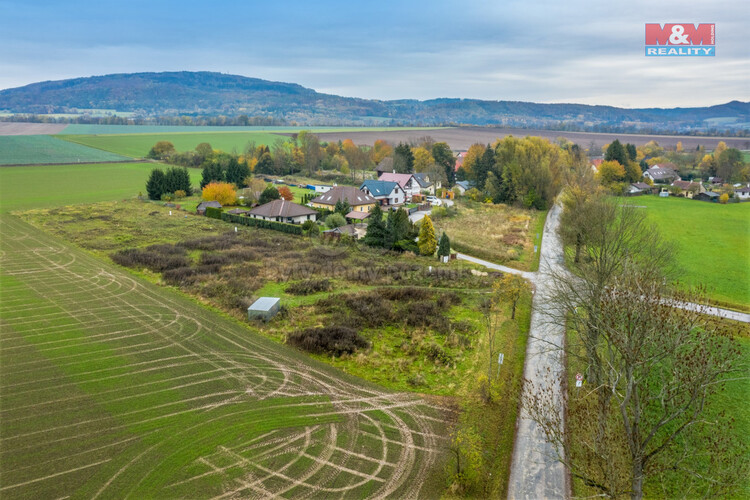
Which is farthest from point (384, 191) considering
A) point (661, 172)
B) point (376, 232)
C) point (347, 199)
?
point (661, 172)

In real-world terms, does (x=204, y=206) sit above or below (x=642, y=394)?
above

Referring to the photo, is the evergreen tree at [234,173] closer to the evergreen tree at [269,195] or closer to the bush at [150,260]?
the evergreen tree at [269,195]

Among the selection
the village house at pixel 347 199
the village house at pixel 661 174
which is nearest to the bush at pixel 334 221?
the village house at pixel 347 199

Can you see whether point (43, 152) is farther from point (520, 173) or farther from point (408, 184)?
point (520, 173)

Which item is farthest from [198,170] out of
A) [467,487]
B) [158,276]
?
[467,487]

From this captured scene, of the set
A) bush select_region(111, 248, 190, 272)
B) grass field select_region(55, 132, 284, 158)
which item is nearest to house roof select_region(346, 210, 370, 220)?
bush select_region(111, 248, 190, 272)

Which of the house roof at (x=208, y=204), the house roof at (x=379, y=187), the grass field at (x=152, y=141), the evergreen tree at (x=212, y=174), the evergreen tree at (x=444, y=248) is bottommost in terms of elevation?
the evergreen tree at (x=444, y=248)

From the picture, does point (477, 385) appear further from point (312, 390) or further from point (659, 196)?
point (659, 196)
